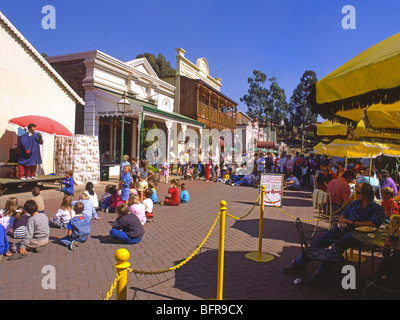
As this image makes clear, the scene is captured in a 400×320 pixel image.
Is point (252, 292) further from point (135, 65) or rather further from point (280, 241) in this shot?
point (135, 65)

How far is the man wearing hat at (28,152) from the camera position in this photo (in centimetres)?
975

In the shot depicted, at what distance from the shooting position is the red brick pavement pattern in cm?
369

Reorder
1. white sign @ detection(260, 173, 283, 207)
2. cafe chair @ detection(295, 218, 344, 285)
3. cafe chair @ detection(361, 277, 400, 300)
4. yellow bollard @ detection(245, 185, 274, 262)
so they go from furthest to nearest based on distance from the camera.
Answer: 1. white sign @ detection(260, 173, 283, 207)
2. yellow bollard @ detection(245, 185, 274, 262)
3. cafe chair @ detection(295, 218, 344, 285)
4. cafe chair @ detection(361, 277, 400, 300)

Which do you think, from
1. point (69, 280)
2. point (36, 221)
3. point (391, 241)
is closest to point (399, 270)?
point (391, 241)

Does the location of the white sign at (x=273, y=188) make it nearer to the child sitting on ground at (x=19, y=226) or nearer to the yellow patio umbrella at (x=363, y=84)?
the yellow patio umbrella at (x=363, y=84)

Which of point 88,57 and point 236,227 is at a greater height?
point 88,57

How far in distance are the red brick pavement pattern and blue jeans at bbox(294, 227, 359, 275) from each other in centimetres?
26

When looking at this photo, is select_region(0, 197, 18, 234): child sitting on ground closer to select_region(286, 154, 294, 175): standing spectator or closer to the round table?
the round table

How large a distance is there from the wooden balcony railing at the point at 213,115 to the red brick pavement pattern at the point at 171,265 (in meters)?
18.3

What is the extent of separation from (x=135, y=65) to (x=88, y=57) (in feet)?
13.6

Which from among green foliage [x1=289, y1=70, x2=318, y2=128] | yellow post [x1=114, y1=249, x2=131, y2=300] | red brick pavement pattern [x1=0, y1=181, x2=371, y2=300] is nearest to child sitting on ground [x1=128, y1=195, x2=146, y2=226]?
red brick pavement pattern [x1=0, y1=181, x2=371, y2=300]

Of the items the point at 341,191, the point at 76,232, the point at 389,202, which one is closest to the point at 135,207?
the point at 76,232

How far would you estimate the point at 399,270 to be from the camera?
3576 mm
